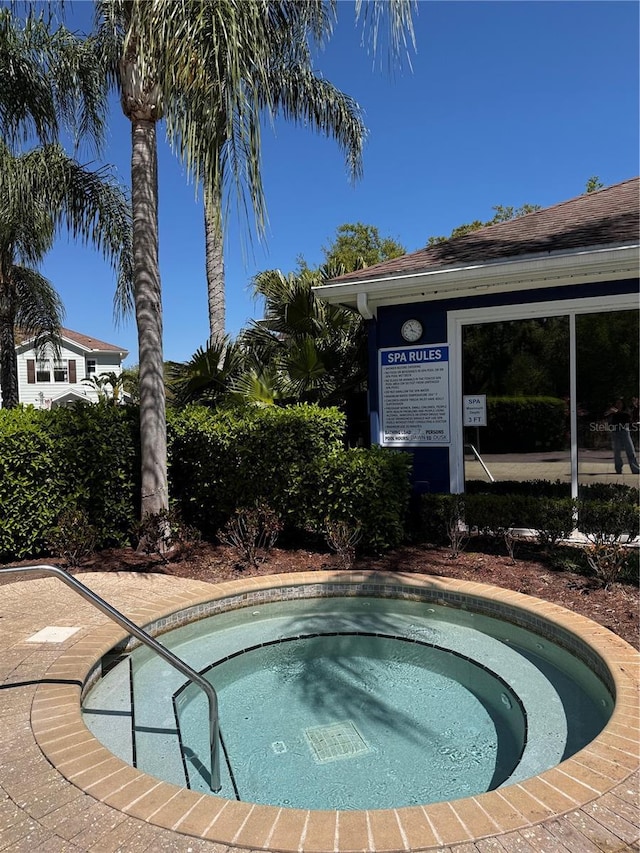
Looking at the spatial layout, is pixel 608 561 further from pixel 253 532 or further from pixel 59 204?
pixel 59 204

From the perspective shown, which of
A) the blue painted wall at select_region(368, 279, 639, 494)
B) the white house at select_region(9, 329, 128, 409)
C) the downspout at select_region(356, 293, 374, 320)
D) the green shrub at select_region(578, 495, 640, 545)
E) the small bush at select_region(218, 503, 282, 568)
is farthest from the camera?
the white house at select_region(9, 329, 128, 409)

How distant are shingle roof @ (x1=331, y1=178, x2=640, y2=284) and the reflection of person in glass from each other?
205 cm

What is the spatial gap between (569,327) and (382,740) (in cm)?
569

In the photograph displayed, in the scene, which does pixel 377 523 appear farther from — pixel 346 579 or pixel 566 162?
pixel 566 162

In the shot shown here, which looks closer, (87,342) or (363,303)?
(363,303)

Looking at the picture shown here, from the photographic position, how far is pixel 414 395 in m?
7.90

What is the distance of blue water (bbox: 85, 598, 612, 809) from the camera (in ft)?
9.98

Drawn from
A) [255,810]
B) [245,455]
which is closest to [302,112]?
[245,455]

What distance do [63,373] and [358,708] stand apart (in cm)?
3586

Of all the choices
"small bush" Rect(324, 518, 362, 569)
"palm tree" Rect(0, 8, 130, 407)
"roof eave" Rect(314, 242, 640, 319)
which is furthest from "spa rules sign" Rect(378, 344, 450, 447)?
"palm tree" Rect(0, 8, 130, 407)

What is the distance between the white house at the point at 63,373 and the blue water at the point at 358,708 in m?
31.9

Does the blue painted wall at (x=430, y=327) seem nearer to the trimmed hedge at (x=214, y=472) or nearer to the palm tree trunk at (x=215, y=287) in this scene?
the trimmed hedge at (x=214, y=472)

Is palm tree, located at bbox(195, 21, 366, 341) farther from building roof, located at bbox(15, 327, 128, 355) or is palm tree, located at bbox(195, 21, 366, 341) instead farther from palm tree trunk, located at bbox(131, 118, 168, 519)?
building roof, located at bbox(15, 327, 128, 355)

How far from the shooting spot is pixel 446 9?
23.9ft
